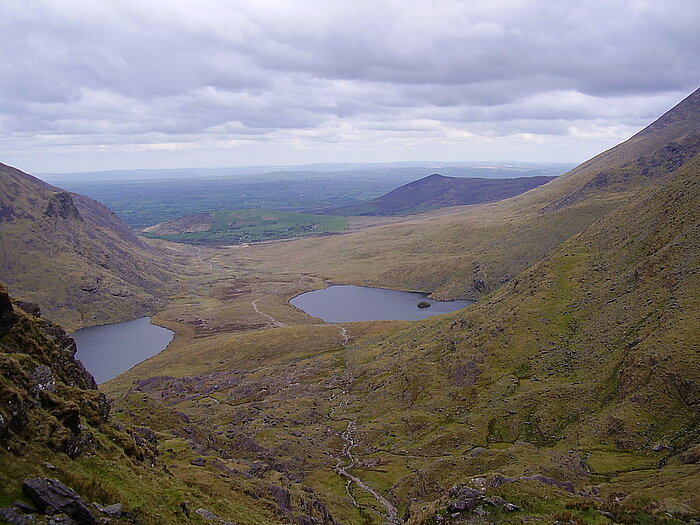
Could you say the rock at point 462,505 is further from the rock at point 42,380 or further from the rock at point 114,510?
the rock at point 42,380

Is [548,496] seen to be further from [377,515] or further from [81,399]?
[81,399]

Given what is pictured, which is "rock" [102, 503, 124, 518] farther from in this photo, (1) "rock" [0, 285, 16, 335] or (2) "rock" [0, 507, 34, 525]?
(1) "rock" [0, 285, 16, 335]

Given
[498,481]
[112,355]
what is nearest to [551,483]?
[498,481]

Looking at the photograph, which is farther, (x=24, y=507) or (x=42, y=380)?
(x=42, y=380)

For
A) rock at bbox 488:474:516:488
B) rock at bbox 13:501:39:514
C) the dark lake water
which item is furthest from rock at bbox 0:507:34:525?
the dark lake water

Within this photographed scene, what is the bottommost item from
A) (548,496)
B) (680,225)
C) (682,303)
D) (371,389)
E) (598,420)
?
(371,389)

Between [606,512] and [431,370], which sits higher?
[606,512]

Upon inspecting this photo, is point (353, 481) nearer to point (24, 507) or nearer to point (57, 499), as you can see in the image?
point (57, 499)

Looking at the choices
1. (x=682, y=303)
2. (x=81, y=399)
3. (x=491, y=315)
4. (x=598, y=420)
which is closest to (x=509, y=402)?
(x=598, y=420)
